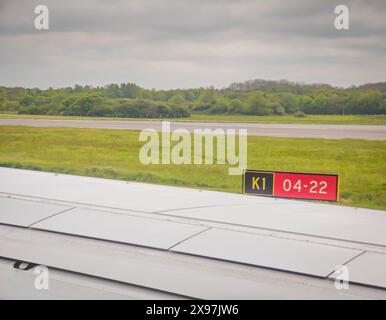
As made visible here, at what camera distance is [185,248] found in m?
1.99

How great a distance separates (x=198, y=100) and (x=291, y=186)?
6.94ft

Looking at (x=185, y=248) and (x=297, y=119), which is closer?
(x=185, y=248)

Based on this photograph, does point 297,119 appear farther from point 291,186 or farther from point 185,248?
point 185,248

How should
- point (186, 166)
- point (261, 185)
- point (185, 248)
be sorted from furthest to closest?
point (186, 166)
point (261, 185)
point (185, 248)

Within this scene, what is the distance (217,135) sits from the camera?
6.73 m

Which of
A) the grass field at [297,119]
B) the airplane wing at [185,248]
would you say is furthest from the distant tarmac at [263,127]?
the airplane wing at [185,248]

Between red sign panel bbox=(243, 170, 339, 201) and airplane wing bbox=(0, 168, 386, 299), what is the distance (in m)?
0.97

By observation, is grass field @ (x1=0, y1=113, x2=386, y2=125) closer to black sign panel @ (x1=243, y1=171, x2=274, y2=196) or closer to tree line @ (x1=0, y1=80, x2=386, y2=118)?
tree line @ (x1=0, y1=80, x2=386, y2=118)

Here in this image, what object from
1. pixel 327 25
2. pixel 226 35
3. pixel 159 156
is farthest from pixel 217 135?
pixel 327 25

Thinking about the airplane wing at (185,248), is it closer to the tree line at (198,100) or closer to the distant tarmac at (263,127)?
the tree line at (198,100)

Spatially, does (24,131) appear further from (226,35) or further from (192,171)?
(226,35)

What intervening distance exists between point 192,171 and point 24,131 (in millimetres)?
2792

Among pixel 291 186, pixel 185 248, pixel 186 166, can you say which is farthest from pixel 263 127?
pixel 185 248

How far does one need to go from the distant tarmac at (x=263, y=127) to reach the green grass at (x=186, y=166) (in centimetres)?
7
